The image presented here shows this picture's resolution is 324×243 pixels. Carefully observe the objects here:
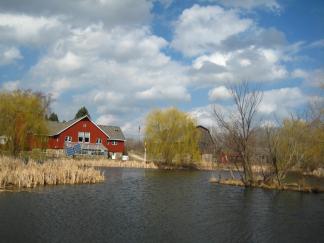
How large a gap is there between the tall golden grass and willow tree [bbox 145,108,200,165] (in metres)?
28.2

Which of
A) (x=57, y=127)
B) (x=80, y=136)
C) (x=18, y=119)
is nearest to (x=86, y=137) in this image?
(x=80, y=136)

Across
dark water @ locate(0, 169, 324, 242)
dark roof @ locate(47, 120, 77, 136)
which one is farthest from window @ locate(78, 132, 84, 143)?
dark water @ locate(0, 169, 324, 242)

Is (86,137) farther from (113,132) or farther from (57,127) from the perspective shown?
(113,132)

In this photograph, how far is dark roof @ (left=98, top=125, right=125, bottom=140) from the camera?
232ft

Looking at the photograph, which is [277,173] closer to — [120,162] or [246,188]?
[246,188]

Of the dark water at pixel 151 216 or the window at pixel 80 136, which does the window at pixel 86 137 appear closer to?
the window at pixel 80 136

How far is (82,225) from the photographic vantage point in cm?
1627

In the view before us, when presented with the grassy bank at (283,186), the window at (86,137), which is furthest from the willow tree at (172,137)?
the grassy bank at (283,186)

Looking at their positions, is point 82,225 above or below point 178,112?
below

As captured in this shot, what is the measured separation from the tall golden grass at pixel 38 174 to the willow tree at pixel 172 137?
28.2m

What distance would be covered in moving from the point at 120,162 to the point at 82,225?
41.0 m

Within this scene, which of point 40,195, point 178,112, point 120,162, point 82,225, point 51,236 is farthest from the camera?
point 178,112

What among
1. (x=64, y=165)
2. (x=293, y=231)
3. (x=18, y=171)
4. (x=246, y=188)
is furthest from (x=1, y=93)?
(x=293, y=231)

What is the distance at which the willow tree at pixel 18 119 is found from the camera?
39.8 meters
